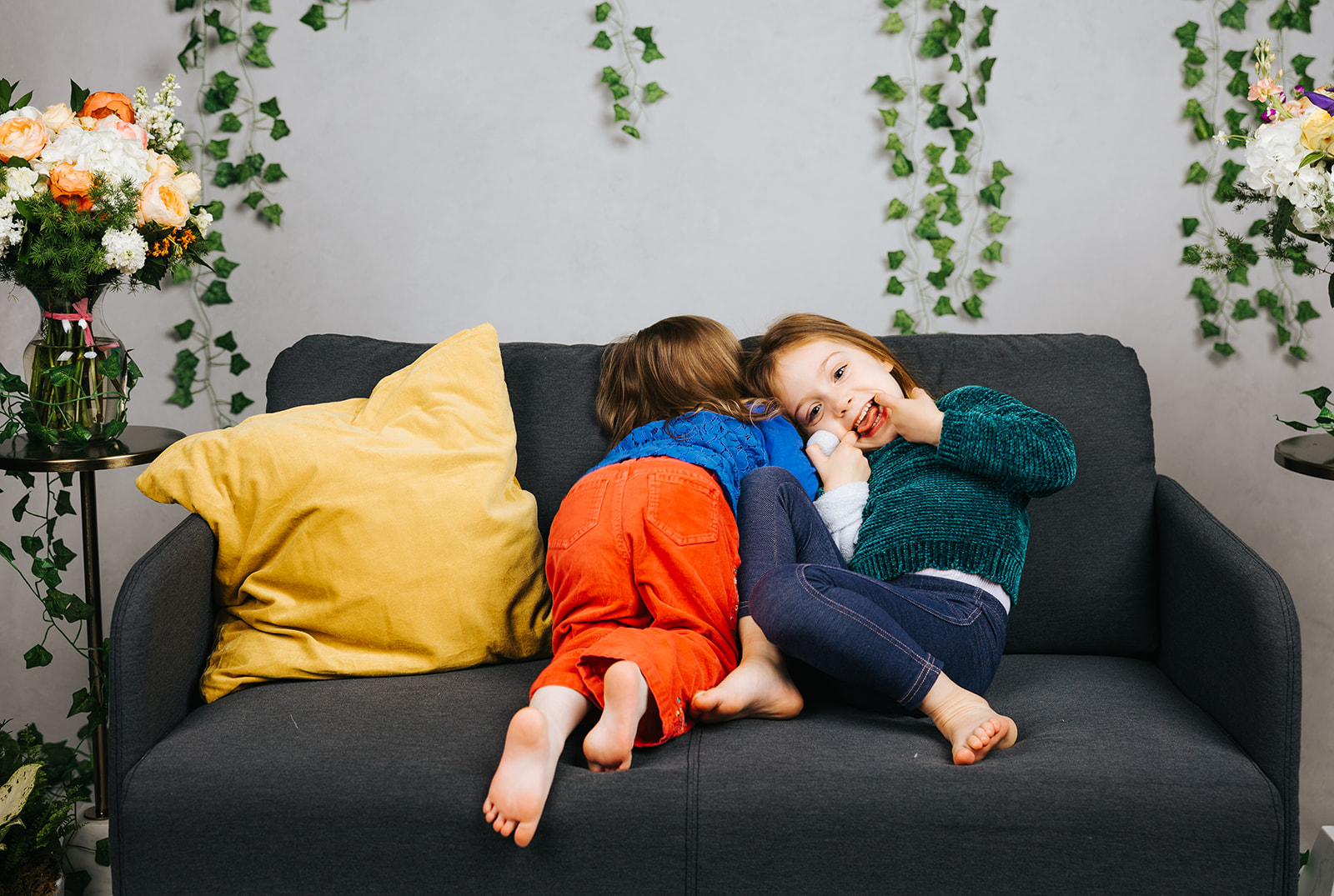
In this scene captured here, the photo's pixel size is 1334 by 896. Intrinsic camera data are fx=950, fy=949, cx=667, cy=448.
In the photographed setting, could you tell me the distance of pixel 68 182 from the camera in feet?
4.87

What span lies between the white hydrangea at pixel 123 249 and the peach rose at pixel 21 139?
0.51 feet

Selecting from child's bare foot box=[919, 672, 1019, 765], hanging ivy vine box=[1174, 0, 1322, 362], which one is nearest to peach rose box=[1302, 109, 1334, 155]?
hanging ivy vine box=[1174, 0, 1322, 362]

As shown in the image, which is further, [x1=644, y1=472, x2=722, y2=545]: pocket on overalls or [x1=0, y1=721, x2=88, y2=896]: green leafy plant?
[x1=0, y1=721, x2=88, y2=896]: green leafy plant

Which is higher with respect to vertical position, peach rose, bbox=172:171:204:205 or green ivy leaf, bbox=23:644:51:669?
peach rose, bbox=172:171:204:205

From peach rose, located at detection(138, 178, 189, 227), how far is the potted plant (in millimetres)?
908

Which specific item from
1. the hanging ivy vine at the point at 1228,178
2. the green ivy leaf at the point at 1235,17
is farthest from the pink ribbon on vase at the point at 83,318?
the green ivy leaf at the point at 1235,17

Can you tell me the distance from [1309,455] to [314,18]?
2132 millimetres

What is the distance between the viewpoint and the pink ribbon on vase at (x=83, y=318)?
1603mm

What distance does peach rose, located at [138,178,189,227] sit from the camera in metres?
1.56

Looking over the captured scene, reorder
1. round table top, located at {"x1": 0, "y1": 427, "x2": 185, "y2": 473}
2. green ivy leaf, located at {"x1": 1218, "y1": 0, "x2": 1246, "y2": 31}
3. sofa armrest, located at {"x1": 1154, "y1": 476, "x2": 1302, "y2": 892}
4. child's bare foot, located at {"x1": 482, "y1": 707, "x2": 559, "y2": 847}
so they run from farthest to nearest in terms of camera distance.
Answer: green ivy leaf, located at {"x1": 1218, "y1": 0, "x2": 1246, "y2": 31} < round table top, located at {"x1": 0, "y1": 427, "x2": 185, "y2": 473} < sofa armrest, located at {"x1": 1154, "y1": 476, "x2": 1302, "y2": 892} < child's bare foot, located at {"x1": 482, "y1": 707, "x2": 559, "y2": 847}

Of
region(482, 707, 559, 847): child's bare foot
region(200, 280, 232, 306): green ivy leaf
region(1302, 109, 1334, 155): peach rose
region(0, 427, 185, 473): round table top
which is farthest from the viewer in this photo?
region(200, 280, 232, 306): green ivy leaf

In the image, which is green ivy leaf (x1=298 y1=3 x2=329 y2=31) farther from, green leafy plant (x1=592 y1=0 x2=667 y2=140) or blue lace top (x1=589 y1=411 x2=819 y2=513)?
blue lace top (x1=589 y1=411 x2=819 y2=513)

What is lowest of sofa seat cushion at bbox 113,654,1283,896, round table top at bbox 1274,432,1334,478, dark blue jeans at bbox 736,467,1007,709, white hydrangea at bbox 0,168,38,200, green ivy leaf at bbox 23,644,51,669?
green ivy leaf at bbox 23,644,51,669

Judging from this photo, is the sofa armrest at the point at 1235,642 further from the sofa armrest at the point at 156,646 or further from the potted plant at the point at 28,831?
the potted plant at the point at 28,831
